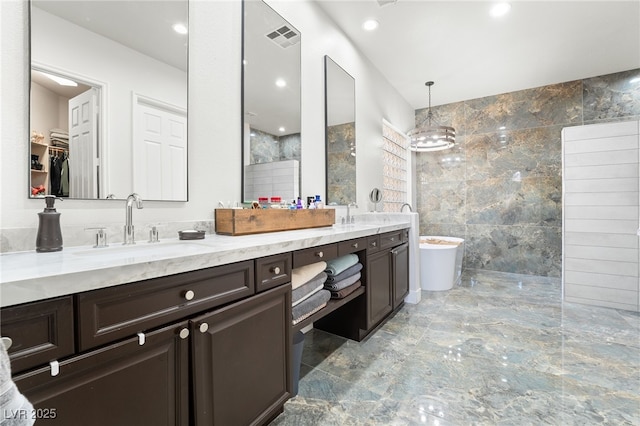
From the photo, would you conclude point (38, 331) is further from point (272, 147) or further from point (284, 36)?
point (284, 36)

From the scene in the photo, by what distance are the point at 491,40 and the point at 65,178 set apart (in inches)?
156

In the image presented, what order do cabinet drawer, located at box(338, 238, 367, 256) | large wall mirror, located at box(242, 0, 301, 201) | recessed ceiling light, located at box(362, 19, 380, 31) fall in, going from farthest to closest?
recessed ceiling light, located at box(362, 19, 380, 31)
large wall mirror, located at box(242, 0, 301, 201)
cabinet drawer, located at box(338, 238, 367, 256)

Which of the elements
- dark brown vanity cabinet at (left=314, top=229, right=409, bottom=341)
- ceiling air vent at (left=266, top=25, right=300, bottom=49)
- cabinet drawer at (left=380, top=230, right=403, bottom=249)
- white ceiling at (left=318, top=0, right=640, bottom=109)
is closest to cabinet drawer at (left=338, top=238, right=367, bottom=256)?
dark brown vanity cabinet at (left=314, top=229, right=409, bottom=341)

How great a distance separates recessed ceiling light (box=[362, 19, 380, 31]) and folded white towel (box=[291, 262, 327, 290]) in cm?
253

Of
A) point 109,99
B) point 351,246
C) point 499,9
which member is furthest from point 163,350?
point 499,9

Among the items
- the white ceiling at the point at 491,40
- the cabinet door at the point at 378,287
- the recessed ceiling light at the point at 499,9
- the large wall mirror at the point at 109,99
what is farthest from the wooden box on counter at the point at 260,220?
the recessed ceiling light at the point at 499,9

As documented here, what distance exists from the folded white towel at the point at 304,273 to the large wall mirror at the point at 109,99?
0.73 meters

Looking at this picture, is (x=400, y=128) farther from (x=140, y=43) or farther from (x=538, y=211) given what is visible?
(x=140, y=43)

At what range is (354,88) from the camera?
10.3 feet

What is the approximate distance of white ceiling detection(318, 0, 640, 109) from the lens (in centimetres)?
264

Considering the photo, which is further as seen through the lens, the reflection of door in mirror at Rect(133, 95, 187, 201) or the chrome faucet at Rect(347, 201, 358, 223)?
the chrome faucet at Rect(347, 201, 358, 223)

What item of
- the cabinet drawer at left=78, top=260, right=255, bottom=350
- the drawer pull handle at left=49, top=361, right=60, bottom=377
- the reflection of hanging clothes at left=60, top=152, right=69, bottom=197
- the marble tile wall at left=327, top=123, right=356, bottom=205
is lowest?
the drawer pull handle at left=49, top=361, right=60, bottom=377

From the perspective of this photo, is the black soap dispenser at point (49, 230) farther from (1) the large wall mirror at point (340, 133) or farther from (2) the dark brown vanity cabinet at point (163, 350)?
(1) the large wall mirror at point (340, 133)

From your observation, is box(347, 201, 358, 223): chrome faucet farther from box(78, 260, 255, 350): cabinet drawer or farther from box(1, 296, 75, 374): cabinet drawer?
box(1, 296, 75, 374): cabinet drawer
